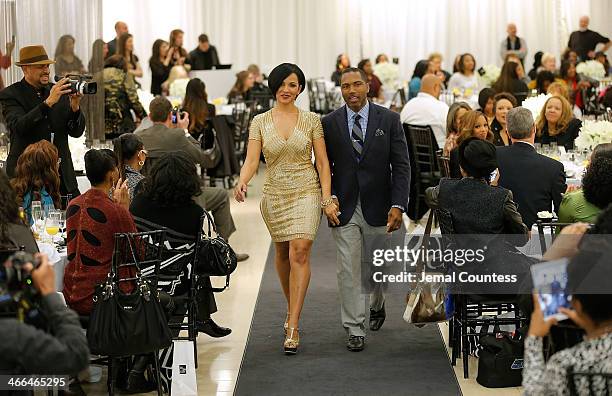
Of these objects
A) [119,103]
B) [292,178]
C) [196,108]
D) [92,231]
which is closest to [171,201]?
[92,231]

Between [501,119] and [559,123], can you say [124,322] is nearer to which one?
[501,119]

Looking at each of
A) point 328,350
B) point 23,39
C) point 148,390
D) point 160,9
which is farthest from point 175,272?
point 160,9

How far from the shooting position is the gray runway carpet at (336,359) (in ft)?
18.6

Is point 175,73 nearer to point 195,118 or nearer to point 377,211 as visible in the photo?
point 195,118

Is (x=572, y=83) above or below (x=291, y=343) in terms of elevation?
above

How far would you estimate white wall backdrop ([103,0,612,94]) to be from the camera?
21.5 meters

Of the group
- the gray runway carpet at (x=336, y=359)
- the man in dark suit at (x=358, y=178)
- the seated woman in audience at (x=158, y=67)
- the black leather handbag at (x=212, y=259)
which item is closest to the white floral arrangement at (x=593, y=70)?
the seated woman in audience at (x=158, y=67)

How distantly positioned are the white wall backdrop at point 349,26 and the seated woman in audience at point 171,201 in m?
15.4

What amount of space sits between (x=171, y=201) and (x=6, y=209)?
165 cm

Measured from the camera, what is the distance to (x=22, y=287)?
3.19 meters

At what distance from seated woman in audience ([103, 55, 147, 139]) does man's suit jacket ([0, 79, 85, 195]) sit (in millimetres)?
3554

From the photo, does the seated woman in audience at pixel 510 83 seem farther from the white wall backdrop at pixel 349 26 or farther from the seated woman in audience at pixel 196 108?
the white wall backdrop at pixel 349 26

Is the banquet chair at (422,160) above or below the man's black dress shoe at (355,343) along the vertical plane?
above

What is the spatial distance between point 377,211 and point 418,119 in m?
4.09
